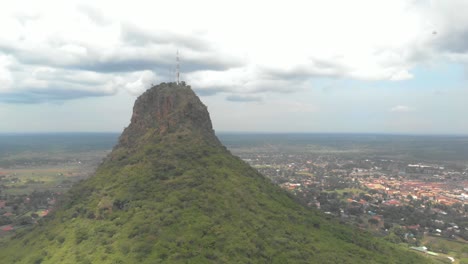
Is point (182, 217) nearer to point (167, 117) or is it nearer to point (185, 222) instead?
point (185, 222)

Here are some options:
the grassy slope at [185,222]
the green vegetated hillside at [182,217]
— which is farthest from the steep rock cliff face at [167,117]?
the grassy slope at [185,222]

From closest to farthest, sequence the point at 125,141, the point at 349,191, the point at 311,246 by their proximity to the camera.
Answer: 1. the point at 311,246
2. the point at 125,141
3. the point at 349,191

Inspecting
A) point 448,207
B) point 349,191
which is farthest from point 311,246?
point 349,191

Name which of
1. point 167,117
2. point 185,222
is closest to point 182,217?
point 185,222

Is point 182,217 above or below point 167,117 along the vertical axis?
below

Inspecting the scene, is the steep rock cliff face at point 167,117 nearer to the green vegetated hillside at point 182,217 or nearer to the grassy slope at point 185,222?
the green vegetated hillside at point 182,217

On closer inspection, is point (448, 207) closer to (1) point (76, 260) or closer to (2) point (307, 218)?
(2) point (307, 218)

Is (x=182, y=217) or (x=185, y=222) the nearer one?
(x=185, y=222)
